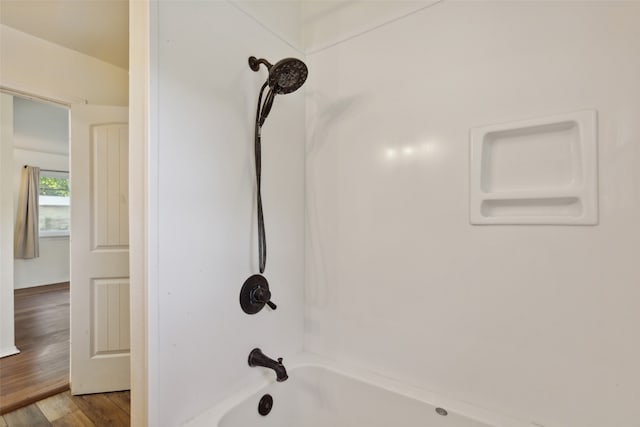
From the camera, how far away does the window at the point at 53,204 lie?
4.91 m

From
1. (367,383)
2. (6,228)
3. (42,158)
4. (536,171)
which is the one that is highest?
(42,158)

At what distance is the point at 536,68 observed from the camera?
962 millimetres

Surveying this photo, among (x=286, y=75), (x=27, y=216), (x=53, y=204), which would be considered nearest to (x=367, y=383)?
(x=286, y=75)

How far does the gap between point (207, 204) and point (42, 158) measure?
5.81 m

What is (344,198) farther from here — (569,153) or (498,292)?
(569,153)

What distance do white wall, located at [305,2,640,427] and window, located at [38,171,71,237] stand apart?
592 centimetres

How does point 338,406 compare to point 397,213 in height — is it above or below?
below

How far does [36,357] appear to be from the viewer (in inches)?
94.5

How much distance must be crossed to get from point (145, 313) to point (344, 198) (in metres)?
0.93

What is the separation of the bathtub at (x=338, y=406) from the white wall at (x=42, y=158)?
4.51m

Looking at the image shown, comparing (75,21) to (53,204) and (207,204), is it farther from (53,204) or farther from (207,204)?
(53,204)

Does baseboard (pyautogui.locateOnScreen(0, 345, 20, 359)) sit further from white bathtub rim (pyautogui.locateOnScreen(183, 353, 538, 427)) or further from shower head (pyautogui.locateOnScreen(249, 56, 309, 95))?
shower head (pyautogui.locateOnScreen(249, 56, 309, 95))

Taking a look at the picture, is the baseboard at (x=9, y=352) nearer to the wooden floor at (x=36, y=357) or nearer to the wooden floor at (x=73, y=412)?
the wooden floor at (x=36, y=357)

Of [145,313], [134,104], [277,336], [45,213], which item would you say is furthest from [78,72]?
[45,213]
